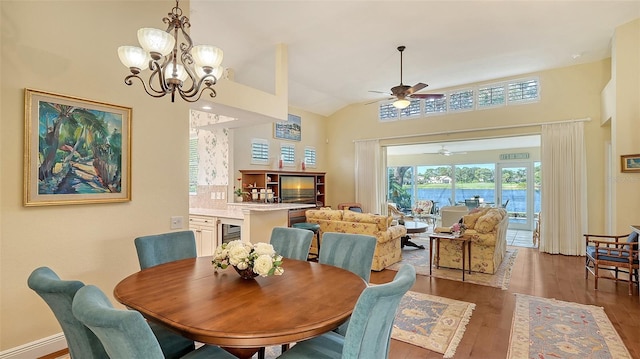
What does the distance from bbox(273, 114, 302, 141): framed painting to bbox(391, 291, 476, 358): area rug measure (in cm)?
502

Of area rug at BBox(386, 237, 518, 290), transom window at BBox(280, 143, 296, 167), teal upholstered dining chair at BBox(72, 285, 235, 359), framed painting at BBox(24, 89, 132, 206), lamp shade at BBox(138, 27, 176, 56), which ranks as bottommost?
Answer: area rug at BBox(386, 237, 518, 290)

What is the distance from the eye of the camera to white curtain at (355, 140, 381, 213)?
8390mm

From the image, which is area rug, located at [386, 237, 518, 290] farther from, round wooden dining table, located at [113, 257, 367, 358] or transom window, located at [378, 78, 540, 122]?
transom window, located at [378, 78, 540, 122]

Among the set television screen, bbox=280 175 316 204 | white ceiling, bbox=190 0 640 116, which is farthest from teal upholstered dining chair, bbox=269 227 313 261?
Result: television screen, bbox=280 175 316 204

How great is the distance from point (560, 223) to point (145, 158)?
719 centimetres

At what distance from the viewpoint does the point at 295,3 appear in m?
4.03

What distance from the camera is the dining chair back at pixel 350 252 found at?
2.37m

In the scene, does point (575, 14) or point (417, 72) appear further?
point (417, 72)

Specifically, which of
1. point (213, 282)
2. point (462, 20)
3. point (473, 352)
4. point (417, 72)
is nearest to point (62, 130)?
point (213, 282)

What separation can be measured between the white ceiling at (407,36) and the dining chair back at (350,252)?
3.18m

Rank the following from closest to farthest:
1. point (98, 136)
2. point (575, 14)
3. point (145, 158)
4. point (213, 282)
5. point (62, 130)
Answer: point (213, 282) → point (62, 130) → point (98, 136) → point (145, 158) → point (575, 14)

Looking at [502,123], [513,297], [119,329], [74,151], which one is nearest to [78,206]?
[74,151]

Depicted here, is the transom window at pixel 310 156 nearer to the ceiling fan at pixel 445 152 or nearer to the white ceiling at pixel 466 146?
the white ceiling at pixel 466 146

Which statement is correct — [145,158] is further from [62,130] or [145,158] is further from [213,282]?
[213,282]
